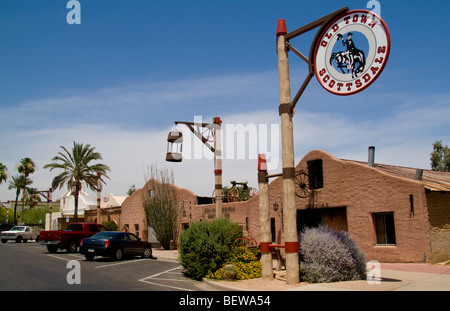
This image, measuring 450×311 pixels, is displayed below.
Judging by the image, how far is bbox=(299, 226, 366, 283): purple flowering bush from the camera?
1056cm

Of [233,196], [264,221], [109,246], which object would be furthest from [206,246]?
[233,196]

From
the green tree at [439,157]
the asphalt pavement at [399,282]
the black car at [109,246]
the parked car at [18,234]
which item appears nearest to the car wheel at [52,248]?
the black car at [109,246]

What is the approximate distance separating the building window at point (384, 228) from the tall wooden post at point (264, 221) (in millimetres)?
5683

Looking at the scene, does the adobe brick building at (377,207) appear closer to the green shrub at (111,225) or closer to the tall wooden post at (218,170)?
the tall wooden post at (218,170)

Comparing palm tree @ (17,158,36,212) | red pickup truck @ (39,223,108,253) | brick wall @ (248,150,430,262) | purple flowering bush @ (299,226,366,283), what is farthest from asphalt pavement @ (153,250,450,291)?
palm tree @ (17,158,36,212)

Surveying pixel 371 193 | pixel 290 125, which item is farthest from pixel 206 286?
pixel 371 193

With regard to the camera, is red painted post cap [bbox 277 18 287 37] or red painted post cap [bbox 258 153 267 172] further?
red painted post cap [bbox 258 153 267 172]

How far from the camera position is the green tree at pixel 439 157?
44.3 meters

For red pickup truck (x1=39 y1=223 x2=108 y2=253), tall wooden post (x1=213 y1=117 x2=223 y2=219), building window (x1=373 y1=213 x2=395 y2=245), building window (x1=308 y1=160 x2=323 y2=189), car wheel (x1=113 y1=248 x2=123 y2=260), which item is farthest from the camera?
red pickup truck (x1=39 y1=223 x2=108 y2=253)

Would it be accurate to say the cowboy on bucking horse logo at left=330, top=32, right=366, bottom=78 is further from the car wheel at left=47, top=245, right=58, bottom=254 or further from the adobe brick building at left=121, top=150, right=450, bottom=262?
the car wheel at left=47, top=245, right=58, bottom=254

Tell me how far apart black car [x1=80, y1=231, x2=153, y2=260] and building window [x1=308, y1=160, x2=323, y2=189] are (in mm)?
9447

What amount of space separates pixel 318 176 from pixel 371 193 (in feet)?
9.25

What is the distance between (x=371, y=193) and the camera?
1544cm

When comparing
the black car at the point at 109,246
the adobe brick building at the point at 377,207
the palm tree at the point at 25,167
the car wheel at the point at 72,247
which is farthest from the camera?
the palm tree at the point at 25,167
